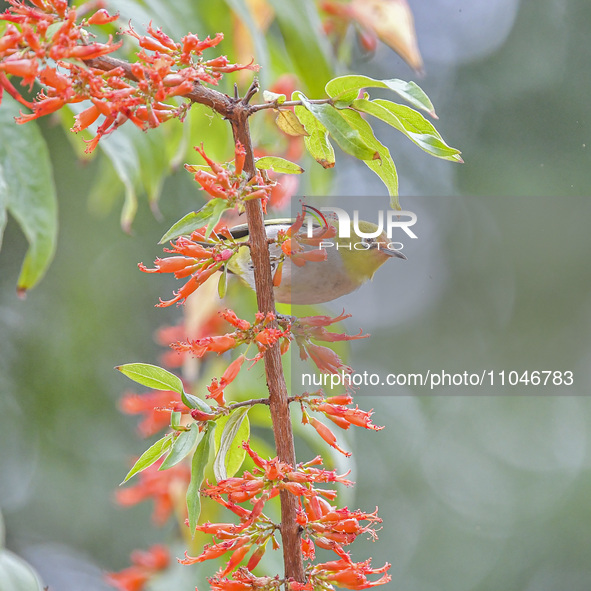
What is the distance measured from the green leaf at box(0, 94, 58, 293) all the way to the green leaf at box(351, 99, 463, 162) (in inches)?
21.9

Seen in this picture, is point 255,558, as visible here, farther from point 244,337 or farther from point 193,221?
point 193,221

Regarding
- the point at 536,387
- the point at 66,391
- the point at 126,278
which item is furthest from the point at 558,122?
the point at 66,391

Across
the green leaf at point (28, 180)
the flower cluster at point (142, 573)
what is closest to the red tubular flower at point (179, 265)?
the green leaf at point (28, 180)

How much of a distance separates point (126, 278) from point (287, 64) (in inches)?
90.3

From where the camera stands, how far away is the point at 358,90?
649 millimetres

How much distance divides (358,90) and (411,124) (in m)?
0.06

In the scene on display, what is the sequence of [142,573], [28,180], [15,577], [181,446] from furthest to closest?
[142,573]
[28,180]
[15,577]
[181,446]

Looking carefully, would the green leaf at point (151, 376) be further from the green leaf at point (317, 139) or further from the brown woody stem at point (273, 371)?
the green leaf at point (317, 139)

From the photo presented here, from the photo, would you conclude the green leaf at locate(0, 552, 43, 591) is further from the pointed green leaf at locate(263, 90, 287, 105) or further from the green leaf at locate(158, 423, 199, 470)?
the pointed green leaf at locate(263, 90, 287, 105)

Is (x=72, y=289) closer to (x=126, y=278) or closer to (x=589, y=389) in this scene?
(x=126, y=278)

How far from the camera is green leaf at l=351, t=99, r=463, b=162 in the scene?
0.64 metres

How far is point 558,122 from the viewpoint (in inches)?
156

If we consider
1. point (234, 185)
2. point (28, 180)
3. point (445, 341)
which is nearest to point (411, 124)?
point (234, 185)

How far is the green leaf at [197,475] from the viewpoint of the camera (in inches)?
24.9
